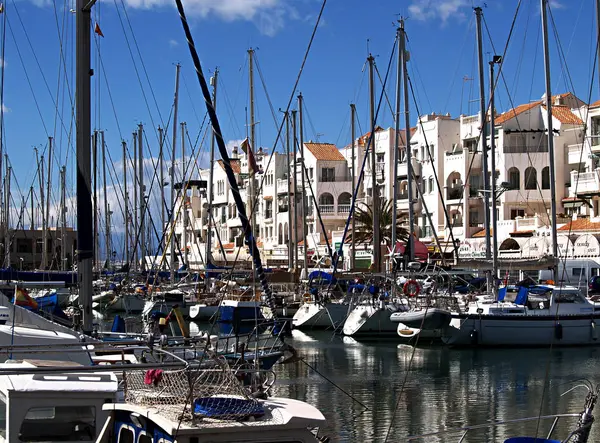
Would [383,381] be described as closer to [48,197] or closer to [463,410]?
[463,410]

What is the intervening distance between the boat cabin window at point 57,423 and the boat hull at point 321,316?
36.8 metres

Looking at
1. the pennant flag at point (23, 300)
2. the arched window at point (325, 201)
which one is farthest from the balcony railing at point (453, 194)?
the pennant flag at point (23, 300)

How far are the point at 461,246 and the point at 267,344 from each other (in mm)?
47740

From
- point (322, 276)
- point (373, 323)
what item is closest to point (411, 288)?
point (373, 323)

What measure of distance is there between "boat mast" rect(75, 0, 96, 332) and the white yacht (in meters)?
23.4

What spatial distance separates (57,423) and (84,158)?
8350 mm

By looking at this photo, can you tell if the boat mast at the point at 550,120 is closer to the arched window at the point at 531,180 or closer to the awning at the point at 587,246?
the awning at the point at 587,246

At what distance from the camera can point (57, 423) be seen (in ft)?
36.4

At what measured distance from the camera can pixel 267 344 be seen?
2767 centimetres

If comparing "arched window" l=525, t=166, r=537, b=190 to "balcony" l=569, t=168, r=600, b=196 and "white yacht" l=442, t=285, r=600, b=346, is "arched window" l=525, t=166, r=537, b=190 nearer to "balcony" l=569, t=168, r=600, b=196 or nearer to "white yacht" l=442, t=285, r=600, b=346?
"balcony" l=569, t=168, r=600, b=196

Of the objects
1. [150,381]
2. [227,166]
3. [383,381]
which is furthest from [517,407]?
[150,381]

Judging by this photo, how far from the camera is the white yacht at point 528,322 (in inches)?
1547

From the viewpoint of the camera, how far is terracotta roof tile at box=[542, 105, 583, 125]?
76.4 m

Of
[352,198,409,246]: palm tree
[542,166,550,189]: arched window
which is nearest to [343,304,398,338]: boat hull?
[352,198,409,246]: palm tree
